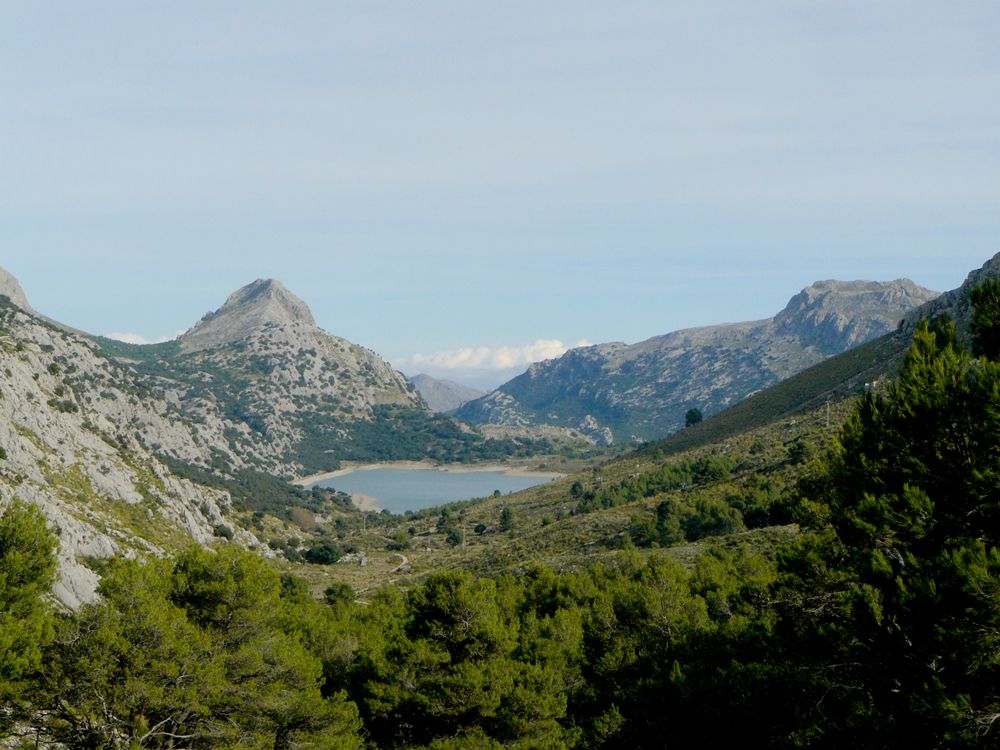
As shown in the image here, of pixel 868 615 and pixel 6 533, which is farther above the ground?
pixel 6 533

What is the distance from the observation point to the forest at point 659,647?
15383mm

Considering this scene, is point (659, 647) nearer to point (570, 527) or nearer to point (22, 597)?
point (22, 597)

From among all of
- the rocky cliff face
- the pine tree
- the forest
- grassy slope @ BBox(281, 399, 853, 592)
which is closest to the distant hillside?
grassy slope @ BBox(281, 399, 853, 592)

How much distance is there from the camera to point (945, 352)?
17469 mm

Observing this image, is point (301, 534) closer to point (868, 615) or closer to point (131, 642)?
point (131, 642)

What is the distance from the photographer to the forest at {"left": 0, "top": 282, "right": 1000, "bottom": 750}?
50.5ft

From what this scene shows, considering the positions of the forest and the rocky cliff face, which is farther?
the rocky cliff face

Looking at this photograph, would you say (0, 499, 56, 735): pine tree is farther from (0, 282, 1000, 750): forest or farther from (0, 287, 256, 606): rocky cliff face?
(0, 287, 256, 606): rocky cliff face

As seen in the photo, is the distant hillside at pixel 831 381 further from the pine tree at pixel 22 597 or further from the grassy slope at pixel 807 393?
the pine tree at pixel 22 597

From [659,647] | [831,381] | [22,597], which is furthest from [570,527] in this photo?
[22,597]

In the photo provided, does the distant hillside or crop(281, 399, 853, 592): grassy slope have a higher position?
the distant hillside

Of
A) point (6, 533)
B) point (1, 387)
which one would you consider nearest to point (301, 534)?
point (1, 387)

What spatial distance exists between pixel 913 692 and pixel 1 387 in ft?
318

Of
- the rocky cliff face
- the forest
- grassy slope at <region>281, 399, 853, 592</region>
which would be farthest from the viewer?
grassy slope at <region>281, 399, 853, 592</region>
